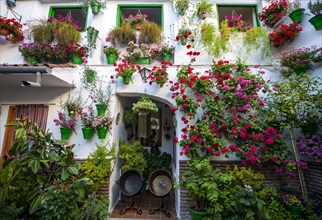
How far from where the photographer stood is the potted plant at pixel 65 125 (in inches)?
152

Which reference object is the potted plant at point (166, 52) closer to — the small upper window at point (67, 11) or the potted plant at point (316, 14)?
the small upper window at point (67, 11)

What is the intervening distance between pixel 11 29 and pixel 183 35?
4891 mm

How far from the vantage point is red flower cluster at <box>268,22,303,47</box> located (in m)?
4.03

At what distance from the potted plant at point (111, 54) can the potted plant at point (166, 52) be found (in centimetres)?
122

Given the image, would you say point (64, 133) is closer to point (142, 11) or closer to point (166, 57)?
point (166, 57)

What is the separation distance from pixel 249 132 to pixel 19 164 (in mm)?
4873

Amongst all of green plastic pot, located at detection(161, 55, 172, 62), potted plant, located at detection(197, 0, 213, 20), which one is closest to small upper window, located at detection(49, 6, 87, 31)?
green plastic pot, located at detection(161, 55, 172, 62)

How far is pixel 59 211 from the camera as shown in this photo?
8.89 ft

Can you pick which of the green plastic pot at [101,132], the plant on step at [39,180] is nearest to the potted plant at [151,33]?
the green plastic pot at [101,132]

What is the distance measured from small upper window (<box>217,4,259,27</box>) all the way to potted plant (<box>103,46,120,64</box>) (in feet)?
11.7

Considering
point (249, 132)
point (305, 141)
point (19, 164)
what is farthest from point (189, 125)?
point (19, 164)

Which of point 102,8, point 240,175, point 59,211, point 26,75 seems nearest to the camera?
point 59,211

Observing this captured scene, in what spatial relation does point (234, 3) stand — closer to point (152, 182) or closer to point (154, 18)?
point (154, 18)

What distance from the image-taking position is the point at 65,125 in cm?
386
